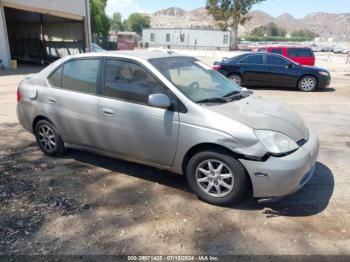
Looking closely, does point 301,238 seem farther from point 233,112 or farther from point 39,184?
point 39,184

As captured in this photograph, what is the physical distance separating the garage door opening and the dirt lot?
21.2 meters

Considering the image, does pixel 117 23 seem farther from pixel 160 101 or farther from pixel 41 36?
pixel 160 101

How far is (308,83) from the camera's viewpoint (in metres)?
12.0

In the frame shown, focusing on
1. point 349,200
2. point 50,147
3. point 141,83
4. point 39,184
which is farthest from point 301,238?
point 50,147

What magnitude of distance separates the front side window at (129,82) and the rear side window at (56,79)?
87cm

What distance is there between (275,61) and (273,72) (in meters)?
0.42

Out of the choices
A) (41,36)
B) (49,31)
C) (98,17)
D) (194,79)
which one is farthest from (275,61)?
(98,17)

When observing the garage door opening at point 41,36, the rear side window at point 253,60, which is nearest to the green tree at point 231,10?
the garage door opening at point 41,36

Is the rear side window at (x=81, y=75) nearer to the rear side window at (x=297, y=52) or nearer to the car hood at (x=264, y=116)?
the car hood at (x=264, y=116)

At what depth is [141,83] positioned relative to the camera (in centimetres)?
397

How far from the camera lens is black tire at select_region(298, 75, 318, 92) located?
471 inches

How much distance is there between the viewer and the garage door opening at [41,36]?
24.5 meters

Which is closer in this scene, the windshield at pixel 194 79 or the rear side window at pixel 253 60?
the windshield at pixel 194 79

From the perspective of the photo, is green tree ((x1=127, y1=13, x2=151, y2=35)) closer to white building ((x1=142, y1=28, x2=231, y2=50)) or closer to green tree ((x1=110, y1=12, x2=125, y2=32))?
green tree ((x1=110, y1=12, x2=125, y2=32))
